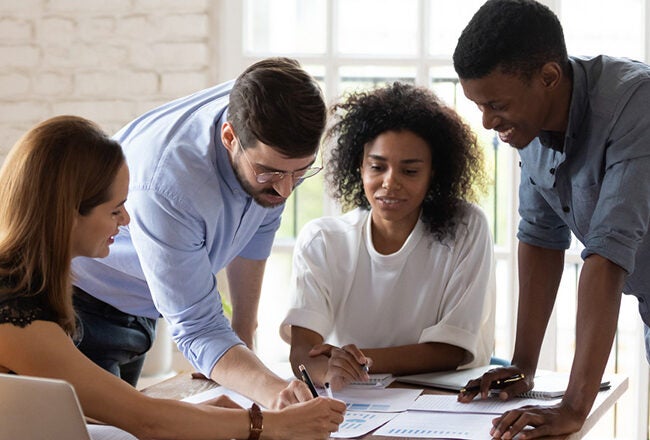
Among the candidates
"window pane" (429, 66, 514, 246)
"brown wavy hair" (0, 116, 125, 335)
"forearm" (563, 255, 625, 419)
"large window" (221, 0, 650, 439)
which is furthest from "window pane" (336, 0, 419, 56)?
"brown wavy hair" (0, 116, 125, 335)

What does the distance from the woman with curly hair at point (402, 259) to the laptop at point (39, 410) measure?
0.86 meters

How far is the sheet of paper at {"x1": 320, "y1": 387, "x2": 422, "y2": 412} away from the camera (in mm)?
1714

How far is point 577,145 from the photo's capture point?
1.69m

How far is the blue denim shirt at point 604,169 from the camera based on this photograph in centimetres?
152

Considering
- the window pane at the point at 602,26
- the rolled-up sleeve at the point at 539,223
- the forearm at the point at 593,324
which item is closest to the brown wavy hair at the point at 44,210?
the forearm at the point at 593,324

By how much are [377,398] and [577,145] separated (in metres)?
0.60

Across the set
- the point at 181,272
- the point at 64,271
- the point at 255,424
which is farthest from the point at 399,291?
the point at 64,271

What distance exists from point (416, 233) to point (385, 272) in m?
0.12

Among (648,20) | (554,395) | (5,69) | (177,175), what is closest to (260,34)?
(5,69)

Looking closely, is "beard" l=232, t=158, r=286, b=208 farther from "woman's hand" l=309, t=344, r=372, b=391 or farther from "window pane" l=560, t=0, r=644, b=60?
"window pane" l=560, t=0, r=644, b=60

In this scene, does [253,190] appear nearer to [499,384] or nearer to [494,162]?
[499,384]

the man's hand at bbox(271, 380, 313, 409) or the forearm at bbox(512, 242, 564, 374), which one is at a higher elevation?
the forearm at bbox(512, 242, 564, 374)

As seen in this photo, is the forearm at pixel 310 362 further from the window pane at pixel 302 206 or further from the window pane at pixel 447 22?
the window pane at pixel 447 22

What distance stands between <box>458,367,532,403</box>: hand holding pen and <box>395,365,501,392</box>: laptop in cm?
7
